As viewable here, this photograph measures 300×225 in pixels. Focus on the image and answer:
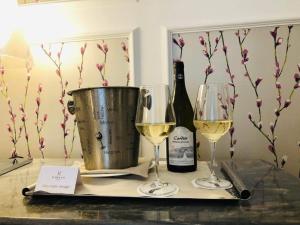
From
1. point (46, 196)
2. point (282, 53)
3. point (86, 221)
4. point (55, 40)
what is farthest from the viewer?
point (55, 40)

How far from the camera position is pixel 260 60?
88cm

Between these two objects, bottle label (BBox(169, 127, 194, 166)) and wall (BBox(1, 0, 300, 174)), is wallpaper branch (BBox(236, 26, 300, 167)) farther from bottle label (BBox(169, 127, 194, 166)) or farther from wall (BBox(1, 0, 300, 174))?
bottle label (BBox(169, 127, 194, 166))

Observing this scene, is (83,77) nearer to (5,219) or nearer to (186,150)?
(186,150)

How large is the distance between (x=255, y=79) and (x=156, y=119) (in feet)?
1.55

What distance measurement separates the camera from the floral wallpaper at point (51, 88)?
3.09 feet

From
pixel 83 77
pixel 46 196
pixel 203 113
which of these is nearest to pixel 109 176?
pixel 46 196

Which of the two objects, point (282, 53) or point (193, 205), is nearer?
point (193, 205)

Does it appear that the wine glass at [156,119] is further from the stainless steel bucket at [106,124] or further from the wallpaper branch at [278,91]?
the wallpaper branch at [278,91]

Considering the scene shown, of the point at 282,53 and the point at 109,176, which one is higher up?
the point at 282,53

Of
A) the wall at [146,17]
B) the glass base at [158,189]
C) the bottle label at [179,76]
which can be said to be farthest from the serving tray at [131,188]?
the wall at [146,17]

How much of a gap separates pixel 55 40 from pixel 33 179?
0.51 m

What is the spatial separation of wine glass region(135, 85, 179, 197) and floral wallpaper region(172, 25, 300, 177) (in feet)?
1.20

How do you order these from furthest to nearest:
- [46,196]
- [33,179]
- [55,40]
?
[55,40]
[33,179]
[46,196]

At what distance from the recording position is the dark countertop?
1.31ft
